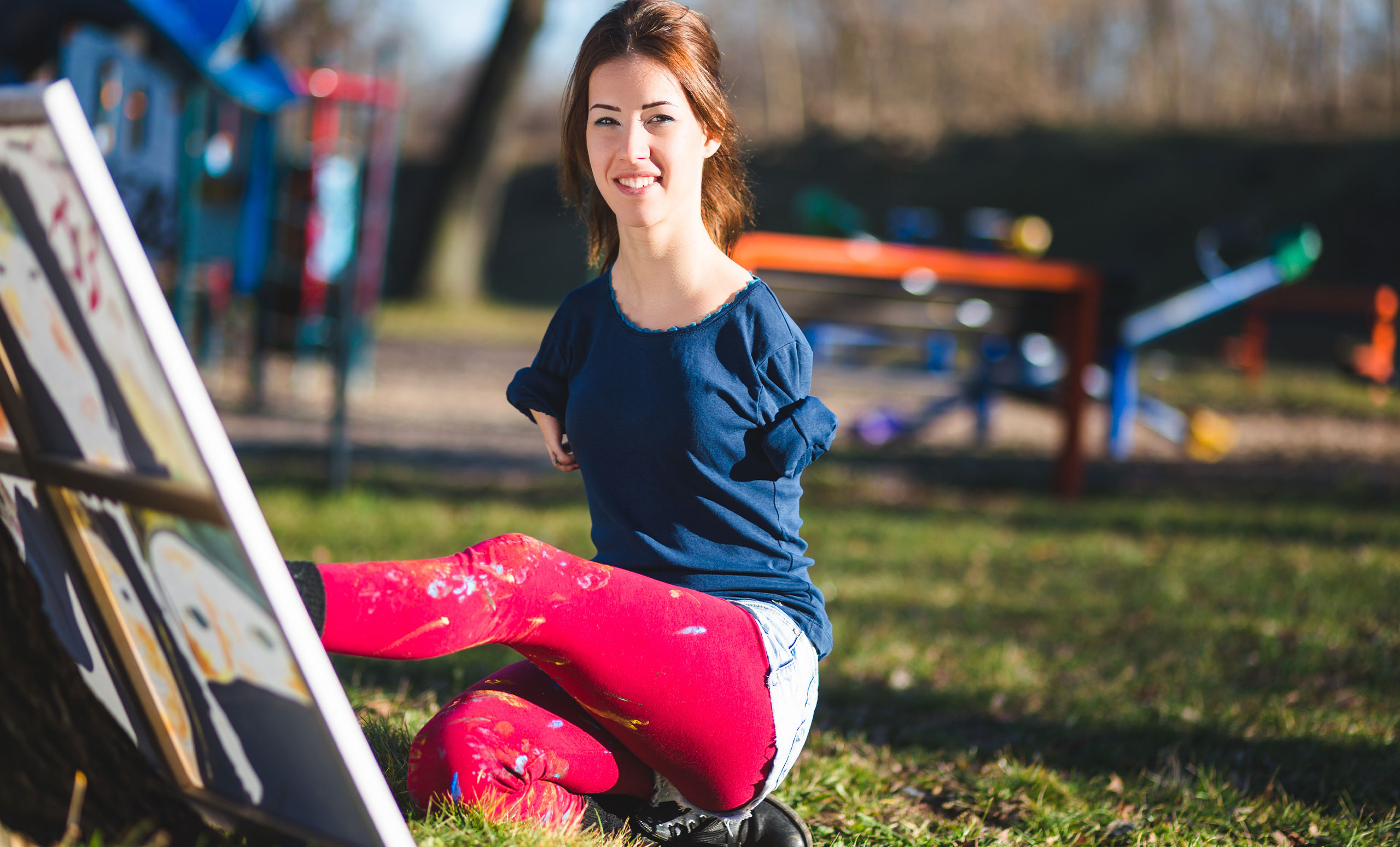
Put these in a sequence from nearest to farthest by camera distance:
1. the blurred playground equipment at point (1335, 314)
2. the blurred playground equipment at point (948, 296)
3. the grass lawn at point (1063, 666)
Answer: the grass lawn at point (1063, 666)
the blurred playground equipment at point (948, 296)
the blurred playground equipment at point (1335, 314)

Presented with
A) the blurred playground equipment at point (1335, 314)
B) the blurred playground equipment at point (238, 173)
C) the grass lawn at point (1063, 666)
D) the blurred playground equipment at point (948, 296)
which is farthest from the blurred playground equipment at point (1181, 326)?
the blurred playground equipment at point (238, 173)

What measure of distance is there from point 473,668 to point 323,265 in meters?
6.47

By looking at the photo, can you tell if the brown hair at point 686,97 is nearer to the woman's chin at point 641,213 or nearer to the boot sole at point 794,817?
the woman's chin at point 641,213

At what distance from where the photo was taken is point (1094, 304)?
19.0ft

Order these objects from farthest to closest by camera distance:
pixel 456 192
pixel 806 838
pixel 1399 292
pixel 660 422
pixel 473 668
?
1. pixel 456 192
2. pixel 1399 292
3. pixel 473 668
4. pixel 806 838
5. pixel 660 422

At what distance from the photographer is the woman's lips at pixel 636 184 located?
1662 mm

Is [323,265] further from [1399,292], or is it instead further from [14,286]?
[1399,292]

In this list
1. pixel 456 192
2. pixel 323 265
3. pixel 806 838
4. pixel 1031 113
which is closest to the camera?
pixel 806 838

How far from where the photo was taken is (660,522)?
64.4 inches

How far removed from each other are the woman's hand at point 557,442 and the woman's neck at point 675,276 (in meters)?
0.22

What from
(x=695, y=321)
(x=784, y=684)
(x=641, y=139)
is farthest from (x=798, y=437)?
(x=641, y=139)

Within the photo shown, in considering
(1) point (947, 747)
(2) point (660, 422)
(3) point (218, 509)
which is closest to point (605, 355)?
(2) point (660, 422)

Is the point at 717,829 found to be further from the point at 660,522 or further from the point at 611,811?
the point at 660,522

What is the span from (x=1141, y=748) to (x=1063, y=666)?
682mm
